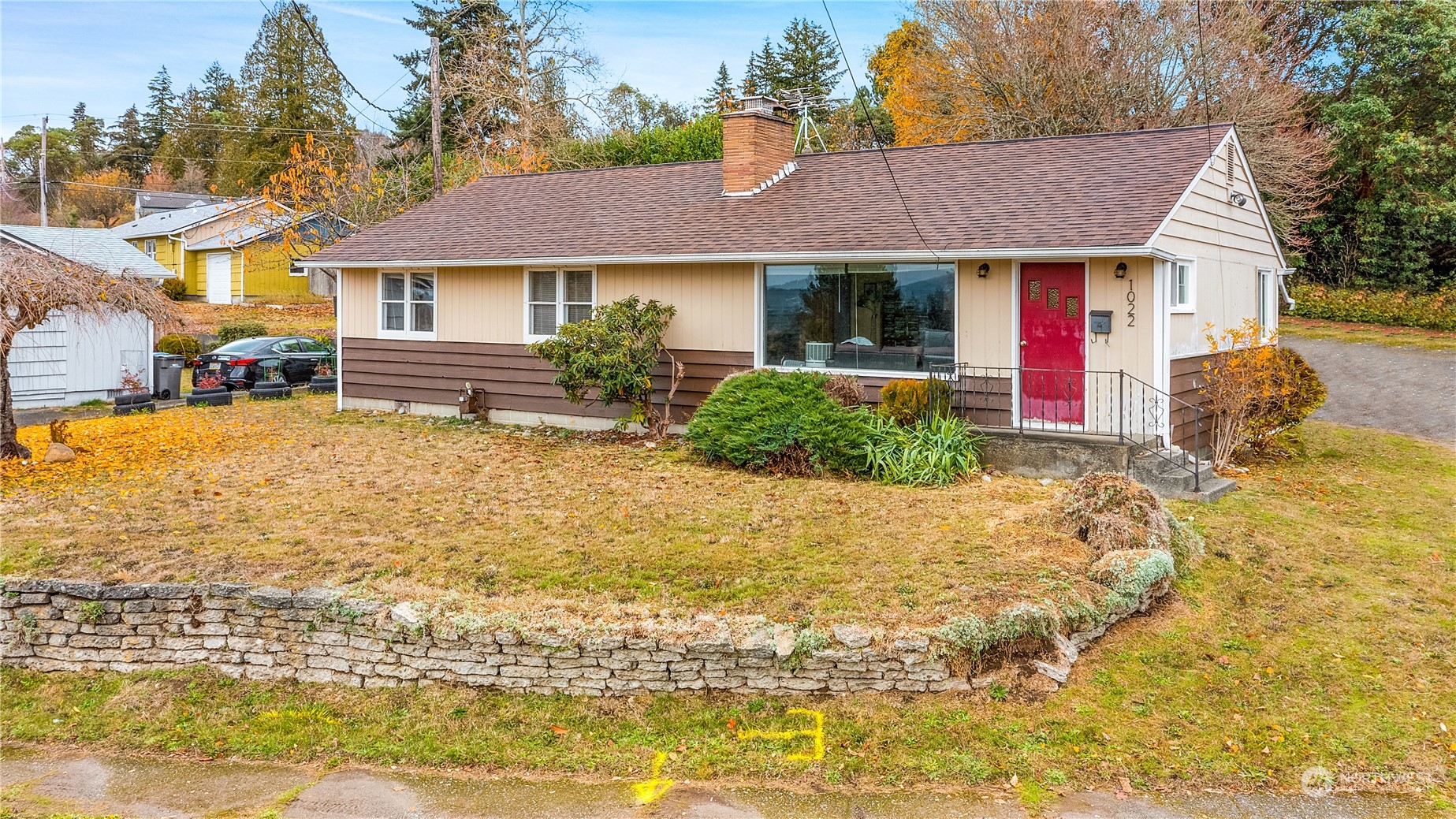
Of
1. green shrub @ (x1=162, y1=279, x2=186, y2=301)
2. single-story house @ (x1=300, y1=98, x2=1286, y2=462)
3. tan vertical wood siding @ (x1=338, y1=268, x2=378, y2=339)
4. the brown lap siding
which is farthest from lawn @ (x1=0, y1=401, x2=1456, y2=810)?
green shrub @ (x1=162, y1=279, x2=186, y2=301)

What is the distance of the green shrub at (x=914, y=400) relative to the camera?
473 inches

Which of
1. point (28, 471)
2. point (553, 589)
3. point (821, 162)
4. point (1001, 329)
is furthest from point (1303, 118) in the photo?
point (28, 471)

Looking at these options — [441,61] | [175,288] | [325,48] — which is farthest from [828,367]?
[175,288]

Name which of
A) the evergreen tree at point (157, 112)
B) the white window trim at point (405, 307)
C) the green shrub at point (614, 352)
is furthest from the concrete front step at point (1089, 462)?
A: the evergreen tree at point (157, 112)

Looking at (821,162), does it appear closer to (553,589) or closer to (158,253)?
(553,589)

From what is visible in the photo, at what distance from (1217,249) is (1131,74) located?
47.1 ft

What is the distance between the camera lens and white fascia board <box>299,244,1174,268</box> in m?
11.2

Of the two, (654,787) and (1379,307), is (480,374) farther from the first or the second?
(1379,307)

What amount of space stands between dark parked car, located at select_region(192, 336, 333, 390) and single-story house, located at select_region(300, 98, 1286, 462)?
4362 millimetres

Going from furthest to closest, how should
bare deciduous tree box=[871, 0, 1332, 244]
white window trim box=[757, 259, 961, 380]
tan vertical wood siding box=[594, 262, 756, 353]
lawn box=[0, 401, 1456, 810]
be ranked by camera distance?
bare deciduous tree box=[871, 0, 1332, 244] → tan vertical wood siding box=[594, 262, 756, 353] → white window trim box=[757, 259, 961, 380] → lawn box=[0, 401, 1456, 810]

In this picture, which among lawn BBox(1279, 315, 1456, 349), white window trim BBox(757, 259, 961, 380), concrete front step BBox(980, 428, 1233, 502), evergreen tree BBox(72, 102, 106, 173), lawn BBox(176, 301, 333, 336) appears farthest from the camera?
evergreen tree BBox(72, 102, 106, 173)

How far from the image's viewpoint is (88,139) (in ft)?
209

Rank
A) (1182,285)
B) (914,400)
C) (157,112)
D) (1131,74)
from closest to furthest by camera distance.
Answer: (914,400)
(1182,285)
(1131,74)
(157,112)

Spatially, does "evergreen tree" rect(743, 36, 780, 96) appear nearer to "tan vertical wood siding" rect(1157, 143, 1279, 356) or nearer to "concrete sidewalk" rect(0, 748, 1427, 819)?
"tan vertical wood siding" rect(1157, 143, 1279, 356)
